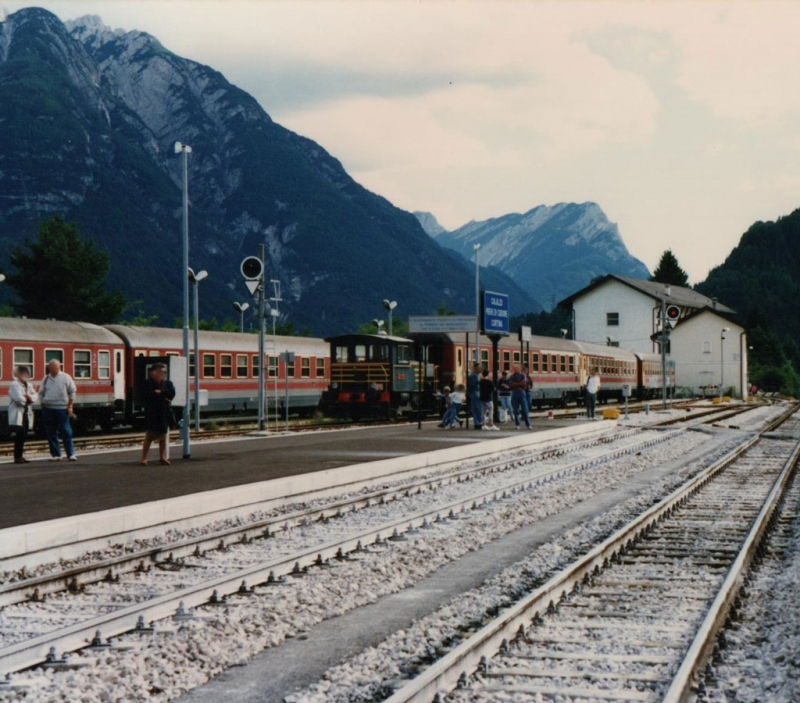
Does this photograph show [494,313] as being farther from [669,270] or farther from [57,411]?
[669,270]

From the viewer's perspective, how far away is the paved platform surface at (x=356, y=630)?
574 centimetres

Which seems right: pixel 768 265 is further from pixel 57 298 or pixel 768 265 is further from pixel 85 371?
pixel 85 371

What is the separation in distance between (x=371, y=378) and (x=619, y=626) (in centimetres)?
2757

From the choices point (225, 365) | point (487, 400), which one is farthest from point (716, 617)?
point (225, 365)

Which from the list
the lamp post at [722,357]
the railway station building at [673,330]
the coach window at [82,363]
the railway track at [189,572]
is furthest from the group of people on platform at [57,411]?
the railway station building at [673,330]

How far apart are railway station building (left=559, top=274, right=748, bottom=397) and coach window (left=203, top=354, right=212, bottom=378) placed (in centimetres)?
5220

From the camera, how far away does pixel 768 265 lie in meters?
185

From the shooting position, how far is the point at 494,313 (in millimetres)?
29688

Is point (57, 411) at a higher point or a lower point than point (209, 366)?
lower

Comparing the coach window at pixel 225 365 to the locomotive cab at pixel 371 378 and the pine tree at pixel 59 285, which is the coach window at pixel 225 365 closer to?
the locomotive cab at pixel 371 378

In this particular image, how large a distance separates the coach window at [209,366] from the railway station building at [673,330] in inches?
2055

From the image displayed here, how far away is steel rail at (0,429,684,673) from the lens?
6.27m

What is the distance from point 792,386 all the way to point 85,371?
76.7 meters

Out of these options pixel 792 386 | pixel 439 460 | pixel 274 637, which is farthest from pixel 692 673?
pixel 792 386
